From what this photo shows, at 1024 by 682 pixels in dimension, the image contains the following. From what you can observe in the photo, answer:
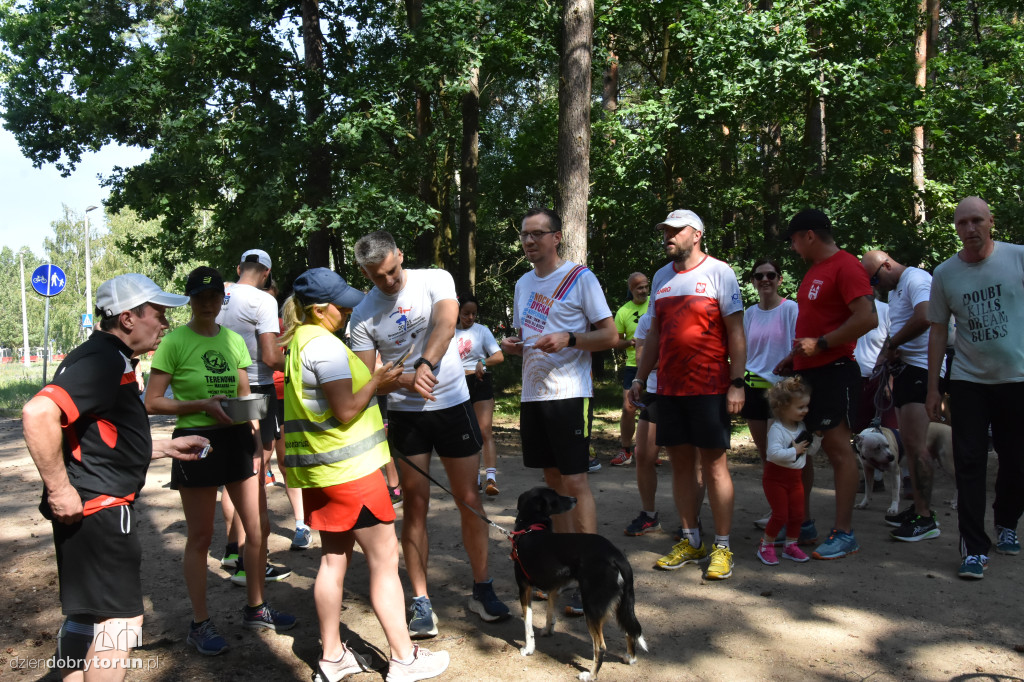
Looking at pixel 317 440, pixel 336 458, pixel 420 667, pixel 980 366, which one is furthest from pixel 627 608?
pixel 980 366

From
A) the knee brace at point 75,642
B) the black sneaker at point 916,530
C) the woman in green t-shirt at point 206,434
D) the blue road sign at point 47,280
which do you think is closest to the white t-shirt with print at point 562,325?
the woman in green t-shirt at point 206,434

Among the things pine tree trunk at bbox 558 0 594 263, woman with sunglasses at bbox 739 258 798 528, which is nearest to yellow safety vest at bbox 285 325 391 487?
woman with sunglasses at bbox 739 258 798 528

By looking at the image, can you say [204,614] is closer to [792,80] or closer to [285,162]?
[285,162]

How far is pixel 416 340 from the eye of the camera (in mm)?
4406

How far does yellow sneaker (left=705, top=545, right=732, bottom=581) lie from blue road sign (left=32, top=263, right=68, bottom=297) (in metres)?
16.8

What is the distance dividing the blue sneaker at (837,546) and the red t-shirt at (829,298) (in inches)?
47.9

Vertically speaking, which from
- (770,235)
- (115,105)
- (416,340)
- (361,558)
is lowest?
(361,558)

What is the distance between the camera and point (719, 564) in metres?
5.06

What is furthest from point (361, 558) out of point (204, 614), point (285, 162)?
point (285, 162)

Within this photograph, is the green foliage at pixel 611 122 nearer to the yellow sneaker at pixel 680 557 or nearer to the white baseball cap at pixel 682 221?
the white baseball cap at pixel 682 221

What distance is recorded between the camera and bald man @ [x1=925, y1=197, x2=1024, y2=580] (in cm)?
487

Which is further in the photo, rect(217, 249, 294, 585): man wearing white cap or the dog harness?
rect(217, 249, 294, 585): man wearing white cap

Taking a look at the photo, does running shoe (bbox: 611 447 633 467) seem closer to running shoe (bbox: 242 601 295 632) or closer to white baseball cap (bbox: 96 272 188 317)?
running shoe (bbox: 242 601 295 632)

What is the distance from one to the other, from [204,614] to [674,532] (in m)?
3.51
